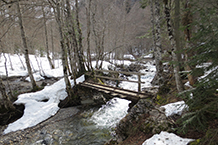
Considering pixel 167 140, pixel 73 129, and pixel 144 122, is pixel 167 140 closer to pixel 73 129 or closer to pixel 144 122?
pixel 144 122

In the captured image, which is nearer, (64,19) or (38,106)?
(38,106)

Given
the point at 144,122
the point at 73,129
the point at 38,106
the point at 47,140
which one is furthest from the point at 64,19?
the point at 144,122

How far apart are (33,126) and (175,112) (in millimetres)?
6653

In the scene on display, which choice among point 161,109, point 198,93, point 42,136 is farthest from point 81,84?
point 198,93

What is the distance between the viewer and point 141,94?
19.8ft

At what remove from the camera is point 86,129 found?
6.10m

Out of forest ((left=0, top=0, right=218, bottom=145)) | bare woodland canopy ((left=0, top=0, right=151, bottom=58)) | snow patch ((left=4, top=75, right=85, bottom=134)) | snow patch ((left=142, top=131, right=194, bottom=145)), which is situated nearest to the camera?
forest ((left=0, top=0, right=218, bottom=145))

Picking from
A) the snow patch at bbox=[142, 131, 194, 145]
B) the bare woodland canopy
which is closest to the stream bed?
the snow patch at bbox=[142, 131, 194, 145]

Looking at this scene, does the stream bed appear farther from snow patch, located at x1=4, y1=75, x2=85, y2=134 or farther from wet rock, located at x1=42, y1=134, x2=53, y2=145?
snow patch, located at x1=4, y1=75, x2=85, y2=134

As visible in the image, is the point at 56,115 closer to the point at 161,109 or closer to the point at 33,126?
the point at 33,126

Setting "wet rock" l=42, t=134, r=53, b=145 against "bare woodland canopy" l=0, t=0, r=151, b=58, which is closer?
"wet rock" l=42, t=134, r=53, b=145

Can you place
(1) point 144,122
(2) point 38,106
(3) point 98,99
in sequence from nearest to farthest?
1. (1) point 144,122
2. (2) point 38,106
3. (3) point 98,99

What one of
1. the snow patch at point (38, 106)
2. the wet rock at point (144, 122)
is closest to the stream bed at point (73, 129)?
the snow patch at point (38, 106)

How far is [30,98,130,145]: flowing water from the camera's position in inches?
208
